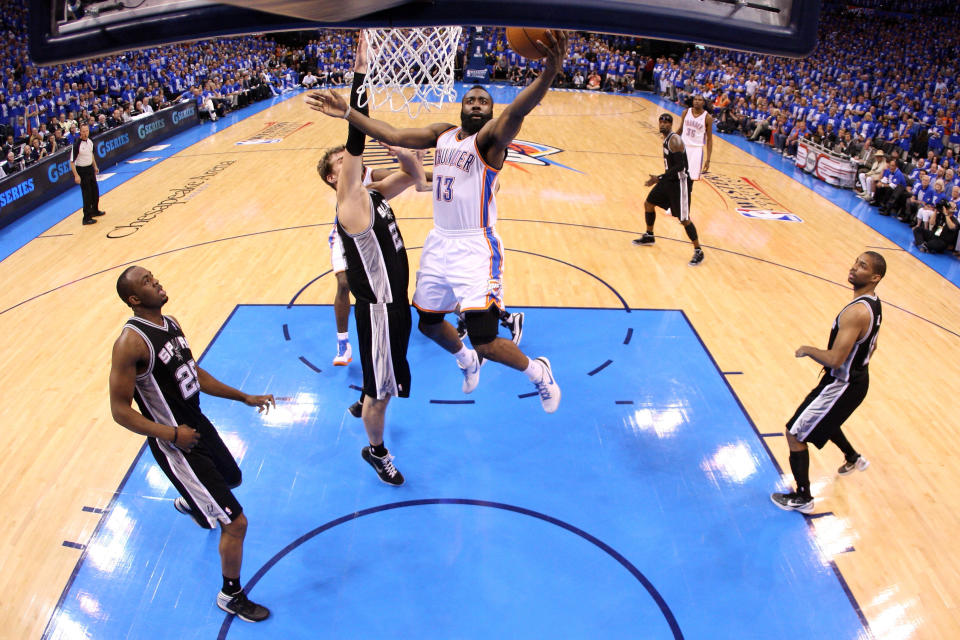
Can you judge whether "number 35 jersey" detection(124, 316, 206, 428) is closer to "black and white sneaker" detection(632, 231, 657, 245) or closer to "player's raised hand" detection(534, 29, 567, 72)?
"player's raised hand" detection(534, 29, 567, 72)

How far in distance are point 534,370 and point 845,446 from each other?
2265mm

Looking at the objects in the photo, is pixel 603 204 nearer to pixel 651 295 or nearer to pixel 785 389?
pixel 651 295

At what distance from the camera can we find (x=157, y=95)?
16.7 metres

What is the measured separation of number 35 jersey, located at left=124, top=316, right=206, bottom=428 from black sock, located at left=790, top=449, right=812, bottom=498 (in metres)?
3.64

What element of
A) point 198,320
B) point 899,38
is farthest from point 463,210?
point 899,38

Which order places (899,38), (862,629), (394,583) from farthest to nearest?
(899,38) < (394,583) < (862,629)

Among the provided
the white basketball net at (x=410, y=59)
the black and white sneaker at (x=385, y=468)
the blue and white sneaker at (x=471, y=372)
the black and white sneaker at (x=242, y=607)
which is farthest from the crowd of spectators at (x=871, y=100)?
the black and white sneaker at (x=242, y=607)

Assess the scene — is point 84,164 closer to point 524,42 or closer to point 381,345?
point 381,345

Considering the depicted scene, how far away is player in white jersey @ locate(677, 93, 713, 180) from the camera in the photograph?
896cm

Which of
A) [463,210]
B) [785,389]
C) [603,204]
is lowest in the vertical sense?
[785,389]

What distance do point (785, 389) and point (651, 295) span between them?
209 cm

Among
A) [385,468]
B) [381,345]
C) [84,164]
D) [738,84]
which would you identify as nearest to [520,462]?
[385,468]

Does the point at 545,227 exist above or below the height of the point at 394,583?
above

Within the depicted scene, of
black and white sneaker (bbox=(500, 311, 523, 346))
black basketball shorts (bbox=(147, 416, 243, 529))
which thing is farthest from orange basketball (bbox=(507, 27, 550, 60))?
black and white sneaker (bbox=(500, 311, 523, 346))
